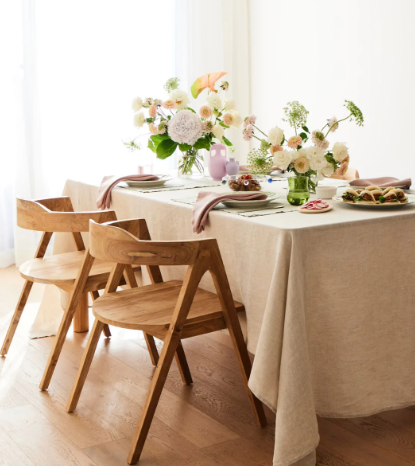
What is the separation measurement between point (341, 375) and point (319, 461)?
0.27 meters

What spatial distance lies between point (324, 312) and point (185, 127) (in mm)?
1215

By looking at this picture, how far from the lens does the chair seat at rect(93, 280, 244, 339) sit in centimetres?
207

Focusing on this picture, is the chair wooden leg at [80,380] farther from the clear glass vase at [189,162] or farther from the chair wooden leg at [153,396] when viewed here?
the clear glass vase at [189,162]

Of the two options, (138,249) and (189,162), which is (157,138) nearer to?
(189,162)

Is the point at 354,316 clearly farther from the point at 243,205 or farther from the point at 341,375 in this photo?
the point at 243,205

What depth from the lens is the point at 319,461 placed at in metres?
2.03

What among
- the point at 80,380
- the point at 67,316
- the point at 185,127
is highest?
the point at 185,127

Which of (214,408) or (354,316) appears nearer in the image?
(354,316)

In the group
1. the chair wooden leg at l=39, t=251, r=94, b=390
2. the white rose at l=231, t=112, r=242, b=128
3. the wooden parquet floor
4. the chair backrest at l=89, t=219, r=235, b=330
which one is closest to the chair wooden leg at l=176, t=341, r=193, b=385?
the wooden parquet floor

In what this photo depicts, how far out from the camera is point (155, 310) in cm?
219

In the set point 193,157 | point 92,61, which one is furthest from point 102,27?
point 193,157

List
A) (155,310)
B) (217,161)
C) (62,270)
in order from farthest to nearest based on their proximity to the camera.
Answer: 1. (217,161)
2. (62,270)
3. (155,310)

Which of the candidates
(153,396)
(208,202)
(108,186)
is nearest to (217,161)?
(108,186)

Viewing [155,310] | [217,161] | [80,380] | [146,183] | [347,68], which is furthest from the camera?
[347,68]
